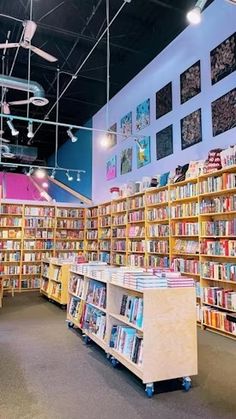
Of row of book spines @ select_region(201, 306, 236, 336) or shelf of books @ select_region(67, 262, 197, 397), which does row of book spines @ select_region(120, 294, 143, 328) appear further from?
row of book spines @ select_region(201, 306, 236, 336)

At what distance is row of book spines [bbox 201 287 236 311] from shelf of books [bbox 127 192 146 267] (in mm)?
2017

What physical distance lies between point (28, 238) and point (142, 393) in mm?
6935

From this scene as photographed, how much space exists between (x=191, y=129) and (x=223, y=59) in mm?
1250

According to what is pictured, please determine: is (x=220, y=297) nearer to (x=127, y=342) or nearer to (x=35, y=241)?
(x=127, y=342)

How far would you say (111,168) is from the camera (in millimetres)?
8984

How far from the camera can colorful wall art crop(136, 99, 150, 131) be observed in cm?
739

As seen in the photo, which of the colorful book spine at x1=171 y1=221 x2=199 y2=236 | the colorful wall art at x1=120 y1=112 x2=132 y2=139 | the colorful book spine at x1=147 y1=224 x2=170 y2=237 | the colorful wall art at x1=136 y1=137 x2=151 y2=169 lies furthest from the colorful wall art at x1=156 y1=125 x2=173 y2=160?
the colorful book spine at x1=171 y1=221 x2=199 y2=236

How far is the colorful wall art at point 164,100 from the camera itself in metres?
6.64

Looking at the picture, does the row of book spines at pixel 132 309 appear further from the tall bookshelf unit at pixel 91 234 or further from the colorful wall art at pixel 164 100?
the tall bookshelf unit at pixel 91 234

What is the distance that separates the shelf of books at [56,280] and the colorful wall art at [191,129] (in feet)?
10.9

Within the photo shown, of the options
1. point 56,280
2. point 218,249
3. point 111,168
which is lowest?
point 56,280

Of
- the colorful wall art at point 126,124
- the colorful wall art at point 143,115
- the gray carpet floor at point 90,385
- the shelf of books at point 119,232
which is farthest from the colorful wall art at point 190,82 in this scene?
the gray carpet floor at point 90,385

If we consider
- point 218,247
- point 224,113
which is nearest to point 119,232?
point 218,247

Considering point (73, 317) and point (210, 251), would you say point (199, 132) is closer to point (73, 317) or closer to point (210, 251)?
point (210, 251)
